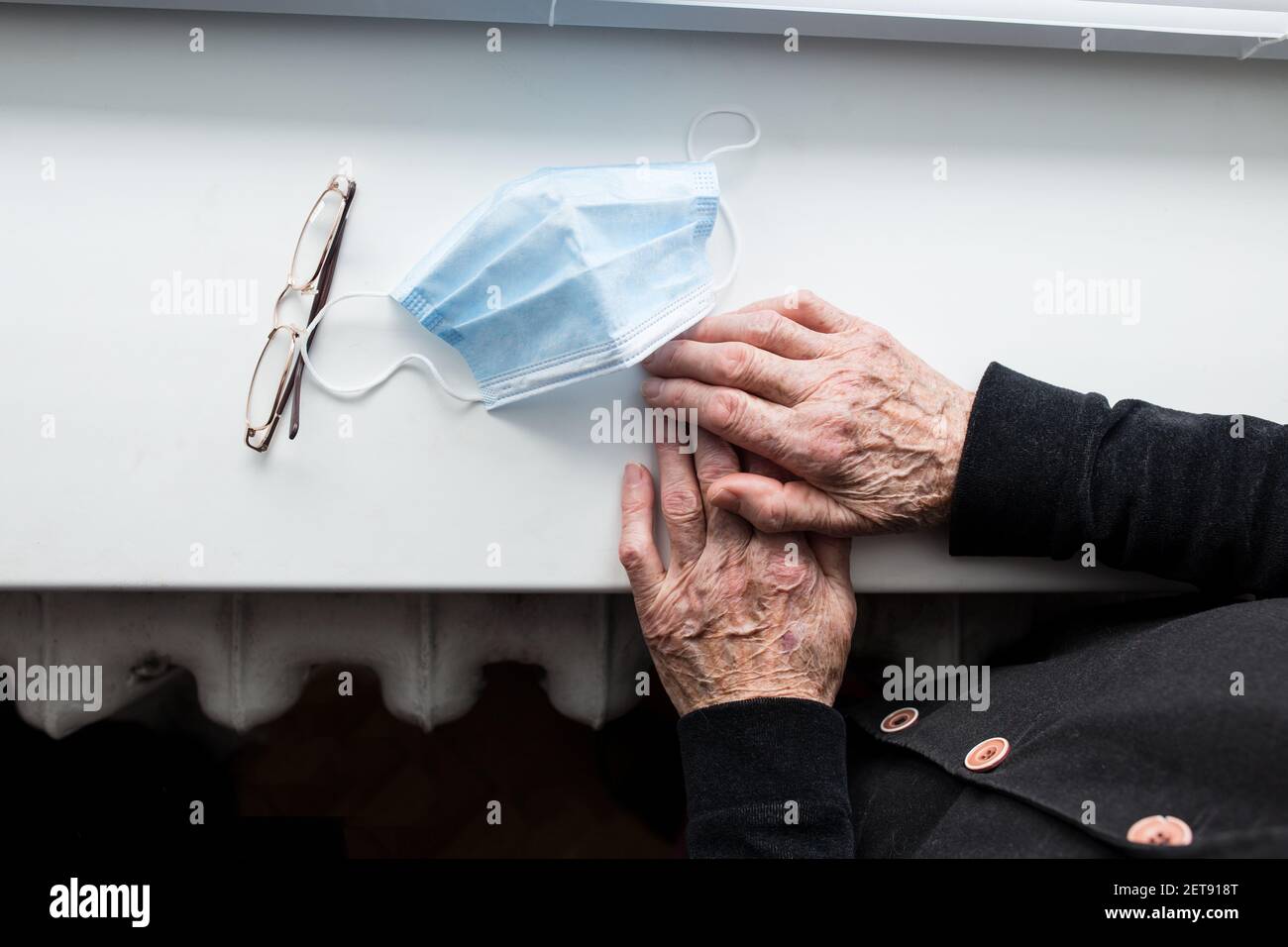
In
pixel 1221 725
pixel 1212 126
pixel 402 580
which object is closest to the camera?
pixel 1221 725

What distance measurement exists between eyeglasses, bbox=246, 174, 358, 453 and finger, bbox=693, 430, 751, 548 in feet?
1.06

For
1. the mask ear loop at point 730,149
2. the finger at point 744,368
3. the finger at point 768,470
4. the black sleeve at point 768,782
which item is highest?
the mask ear loop at point 730,149

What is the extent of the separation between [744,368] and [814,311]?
0.27 feet

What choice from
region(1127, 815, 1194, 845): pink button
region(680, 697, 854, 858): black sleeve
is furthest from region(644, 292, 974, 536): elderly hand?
region(1127, 815, 1194, 845): pink button

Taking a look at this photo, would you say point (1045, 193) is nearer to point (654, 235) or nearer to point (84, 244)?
point (654, 235)

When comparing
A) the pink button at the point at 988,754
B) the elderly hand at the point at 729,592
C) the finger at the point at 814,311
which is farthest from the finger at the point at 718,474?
the pink button at the point at 988,754

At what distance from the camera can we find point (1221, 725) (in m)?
0.53

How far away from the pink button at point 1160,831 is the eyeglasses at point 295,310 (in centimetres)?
65

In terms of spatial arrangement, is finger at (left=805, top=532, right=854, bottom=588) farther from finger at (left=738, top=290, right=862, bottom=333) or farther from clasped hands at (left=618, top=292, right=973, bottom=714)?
finger at (left=738, top=290, right=862, bottom=333)

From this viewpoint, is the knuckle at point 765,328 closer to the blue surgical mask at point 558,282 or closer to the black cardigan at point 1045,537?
the blue surgical mask at point 558,282

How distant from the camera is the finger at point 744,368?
2.23ft

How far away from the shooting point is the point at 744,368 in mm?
678

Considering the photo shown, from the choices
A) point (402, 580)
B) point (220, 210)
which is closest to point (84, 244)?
point (220, 210)
